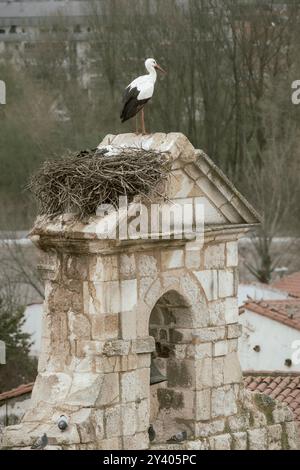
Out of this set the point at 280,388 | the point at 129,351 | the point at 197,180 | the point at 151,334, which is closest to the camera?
the point at 129,351

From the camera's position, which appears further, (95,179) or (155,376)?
(155,376)

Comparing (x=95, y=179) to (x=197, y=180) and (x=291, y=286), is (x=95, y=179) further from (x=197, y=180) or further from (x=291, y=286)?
(x=291, y=286)

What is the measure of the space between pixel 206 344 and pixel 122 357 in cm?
89

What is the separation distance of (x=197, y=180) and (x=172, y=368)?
1.38 m

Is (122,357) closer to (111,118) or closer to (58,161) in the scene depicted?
(58,161)

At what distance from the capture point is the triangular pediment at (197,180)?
37.5 ft

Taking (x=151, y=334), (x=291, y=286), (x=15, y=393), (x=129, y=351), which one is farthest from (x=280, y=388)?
(x=291, y=286)

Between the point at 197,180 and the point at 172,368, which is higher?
the point at 197,180

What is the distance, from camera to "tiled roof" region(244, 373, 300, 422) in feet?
53.7

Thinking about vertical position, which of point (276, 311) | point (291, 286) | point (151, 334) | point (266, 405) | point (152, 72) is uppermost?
point (152, 72)

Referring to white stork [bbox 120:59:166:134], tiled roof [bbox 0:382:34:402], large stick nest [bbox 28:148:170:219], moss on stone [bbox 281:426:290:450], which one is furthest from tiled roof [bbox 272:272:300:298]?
large stick nest [bbox 28:148:170:219]

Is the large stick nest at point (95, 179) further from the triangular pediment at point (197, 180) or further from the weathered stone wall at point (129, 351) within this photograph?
the weathered stone wall at point (129, 351)

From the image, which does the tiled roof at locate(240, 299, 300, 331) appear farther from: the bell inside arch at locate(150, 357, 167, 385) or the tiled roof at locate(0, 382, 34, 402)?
the bell inside arch at locate(150, 357, 167, 385)

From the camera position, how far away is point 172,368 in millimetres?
11859
